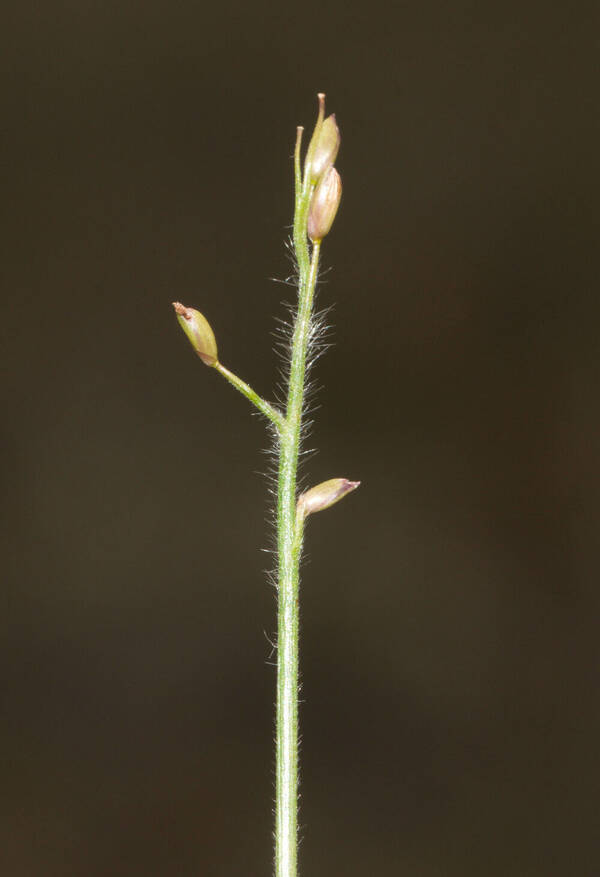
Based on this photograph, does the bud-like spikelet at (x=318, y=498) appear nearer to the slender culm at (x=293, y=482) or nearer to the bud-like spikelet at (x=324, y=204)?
the slender culm at (x=293, y=482)

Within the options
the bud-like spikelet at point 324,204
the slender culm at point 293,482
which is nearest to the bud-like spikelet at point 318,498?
the slender culm at point 293,482

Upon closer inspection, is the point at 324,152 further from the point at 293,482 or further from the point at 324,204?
the point at 293,482

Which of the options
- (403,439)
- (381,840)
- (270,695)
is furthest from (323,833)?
(403,439)

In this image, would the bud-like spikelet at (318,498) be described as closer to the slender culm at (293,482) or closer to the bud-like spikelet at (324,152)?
the slender culm at (293,482)

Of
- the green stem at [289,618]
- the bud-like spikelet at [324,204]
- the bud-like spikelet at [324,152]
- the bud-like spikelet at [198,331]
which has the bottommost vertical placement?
the green stem at [289,618]

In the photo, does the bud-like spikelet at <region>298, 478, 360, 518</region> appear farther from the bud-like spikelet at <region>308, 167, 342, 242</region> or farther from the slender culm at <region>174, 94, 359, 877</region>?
the bud-like spikelet at <region>308, 167, 342, 242</region>

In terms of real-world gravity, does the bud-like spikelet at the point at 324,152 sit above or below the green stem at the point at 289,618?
above
